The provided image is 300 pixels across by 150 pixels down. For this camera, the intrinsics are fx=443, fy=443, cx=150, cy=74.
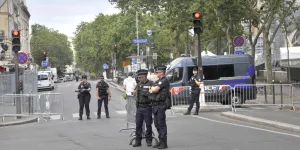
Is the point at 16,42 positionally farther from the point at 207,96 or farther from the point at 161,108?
the point at 161,108

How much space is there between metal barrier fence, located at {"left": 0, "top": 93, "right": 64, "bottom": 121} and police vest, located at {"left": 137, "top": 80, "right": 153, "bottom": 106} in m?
8.94

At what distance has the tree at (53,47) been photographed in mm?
102312

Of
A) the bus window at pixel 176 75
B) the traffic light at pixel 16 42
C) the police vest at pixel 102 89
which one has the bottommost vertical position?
the police vest at pixel 102 89

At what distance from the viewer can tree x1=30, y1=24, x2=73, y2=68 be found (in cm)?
10231

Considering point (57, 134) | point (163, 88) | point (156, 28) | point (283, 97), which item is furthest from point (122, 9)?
point (163, 88)

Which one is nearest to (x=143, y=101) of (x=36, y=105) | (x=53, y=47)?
(x=36, y=105)

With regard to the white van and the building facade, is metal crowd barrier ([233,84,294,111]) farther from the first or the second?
the building facade

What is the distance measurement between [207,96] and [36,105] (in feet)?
23.0

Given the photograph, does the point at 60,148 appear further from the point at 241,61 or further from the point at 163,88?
the point at 241,61

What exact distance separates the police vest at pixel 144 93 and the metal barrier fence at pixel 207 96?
899cm

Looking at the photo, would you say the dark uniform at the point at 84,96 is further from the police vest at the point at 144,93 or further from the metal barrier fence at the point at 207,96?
the police vest at the point at 144,93

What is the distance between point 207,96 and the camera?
18.3 metres

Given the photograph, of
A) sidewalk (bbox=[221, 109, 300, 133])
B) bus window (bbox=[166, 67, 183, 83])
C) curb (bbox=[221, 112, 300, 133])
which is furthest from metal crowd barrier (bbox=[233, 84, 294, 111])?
bus window (bbox=[166, 67, 183, 83])

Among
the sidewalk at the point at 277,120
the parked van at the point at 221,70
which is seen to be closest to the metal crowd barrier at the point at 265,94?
the parked van at the point at 221,70
